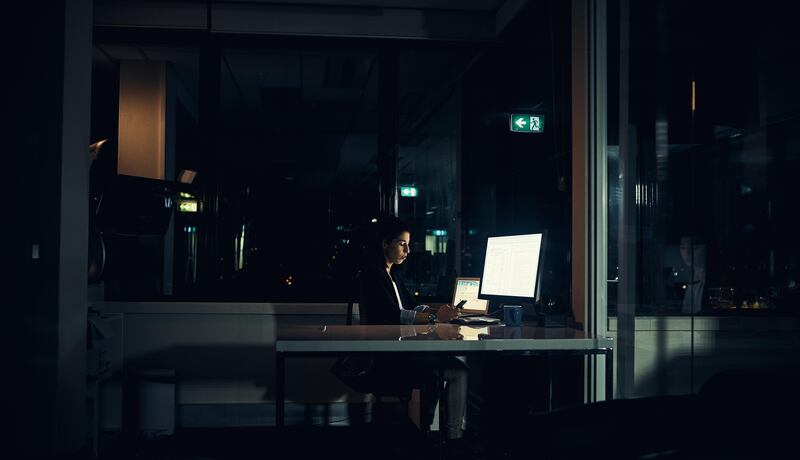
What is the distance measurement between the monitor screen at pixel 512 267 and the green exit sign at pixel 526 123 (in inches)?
35.9

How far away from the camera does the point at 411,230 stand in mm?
4551

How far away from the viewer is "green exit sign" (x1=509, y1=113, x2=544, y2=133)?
4.38 m

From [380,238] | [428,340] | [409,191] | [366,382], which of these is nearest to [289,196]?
[409,191]

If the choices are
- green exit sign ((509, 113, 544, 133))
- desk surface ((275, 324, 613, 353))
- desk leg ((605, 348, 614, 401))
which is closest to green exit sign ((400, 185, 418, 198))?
green exit sign ((509, 113, 544, 133))

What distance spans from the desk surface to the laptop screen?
0.74 meters

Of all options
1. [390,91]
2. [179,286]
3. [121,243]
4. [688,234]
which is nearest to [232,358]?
[179,286]

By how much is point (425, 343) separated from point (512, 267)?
0.99 metres

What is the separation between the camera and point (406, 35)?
17.6 feet

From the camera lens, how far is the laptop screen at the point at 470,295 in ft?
13.1

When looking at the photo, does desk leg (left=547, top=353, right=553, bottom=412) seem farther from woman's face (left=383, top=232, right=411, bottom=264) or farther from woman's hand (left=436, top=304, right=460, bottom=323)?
woman's face (left=383, top=232, right=411, bottom=264)

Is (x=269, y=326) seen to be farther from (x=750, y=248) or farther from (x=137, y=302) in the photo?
(x=750, y=248)

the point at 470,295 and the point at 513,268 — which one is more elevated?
the point at 513,268

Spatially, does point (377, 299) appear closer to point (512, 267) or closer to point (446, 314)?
point (446, 314)

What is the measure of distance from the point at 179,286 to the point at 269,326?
845 millimetres
